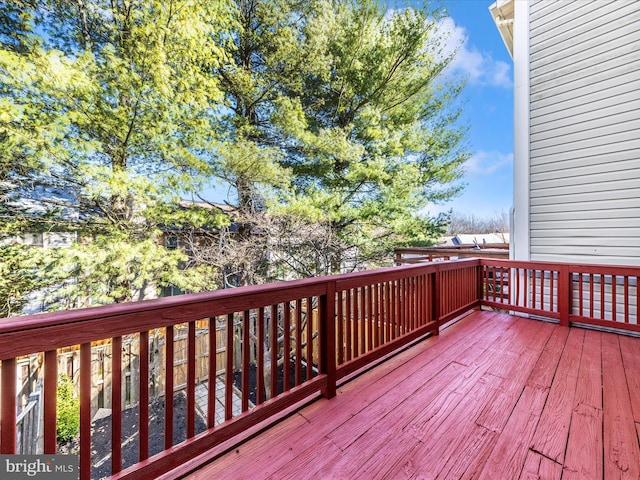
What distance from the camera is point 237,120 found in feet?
20.3

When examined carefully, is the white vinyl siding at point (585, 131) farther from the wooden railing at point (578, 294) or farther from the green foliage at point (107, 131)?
the green foliage at point (107, 131)

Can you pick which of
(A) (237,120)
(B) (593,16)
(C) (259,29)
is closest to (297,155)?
(A) (237,120)

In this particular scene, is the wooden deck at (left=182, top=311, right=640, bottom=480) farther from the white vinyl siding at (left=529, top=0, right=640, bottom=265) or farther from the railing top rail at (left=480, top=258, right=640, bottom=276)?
the white vinyl siding at (left=529, top=0, right=640, bottom=265)

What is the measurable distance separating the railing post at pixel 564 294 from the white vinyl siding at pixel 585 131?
13.2 inches

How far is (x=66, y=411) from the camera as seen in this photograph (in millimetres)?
4051

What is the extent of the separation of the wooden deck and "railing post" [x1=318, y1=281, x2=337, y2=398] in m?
0.11

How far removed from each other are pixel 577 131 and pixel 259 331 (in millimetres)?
4710

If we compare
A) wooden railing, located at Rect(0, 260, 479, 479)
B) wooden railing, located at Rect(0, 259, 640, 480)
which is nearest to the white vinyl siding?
wooden railing, located at Rect(0, 259, 640, 480)

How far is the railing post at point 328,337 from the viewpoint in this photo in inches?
76.9

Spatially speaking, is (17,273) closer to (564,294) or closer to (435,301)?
→ (435,301)

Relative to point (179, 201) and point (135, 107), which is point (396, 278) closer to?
point (179, 201)

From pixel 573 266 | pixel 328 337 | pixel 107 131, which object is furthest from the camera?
pixel 107 131

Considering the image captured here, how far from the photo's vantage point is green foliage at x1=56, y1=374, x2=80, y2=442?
397 cm

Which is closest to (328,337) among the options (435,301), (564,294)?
(435,301)
